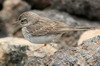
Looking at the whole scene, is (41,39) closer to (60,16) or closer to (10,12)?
(60,16)

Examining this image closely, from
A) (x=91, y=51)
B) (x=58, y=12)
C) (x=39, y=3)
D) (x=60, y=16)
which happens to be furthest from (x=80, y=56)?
(x=39, y=3)

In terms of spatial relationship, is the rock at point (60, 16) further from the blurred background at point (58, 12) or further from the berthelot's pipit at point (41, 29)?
the berthelot's pipit at point (41, 29)

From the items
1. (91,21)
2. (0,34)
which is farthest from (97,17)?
(0,34)

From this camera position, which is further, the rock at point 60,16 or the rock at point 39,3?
the rock at point 39,3

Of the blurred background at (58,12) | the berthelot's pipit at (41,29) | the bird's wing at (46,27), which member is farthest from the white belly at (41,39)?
the blurred background at (58,12)

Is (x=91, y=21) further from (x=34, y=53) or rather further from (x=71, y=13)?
(x=34, y=53)

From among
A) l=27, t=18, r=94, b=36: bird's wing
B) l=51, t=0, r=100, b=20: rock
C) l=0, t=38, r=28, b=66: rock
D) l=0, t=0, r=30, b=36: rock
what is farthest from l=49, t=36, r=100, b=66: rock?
l=0, t=0, r=30, b=36: rock
